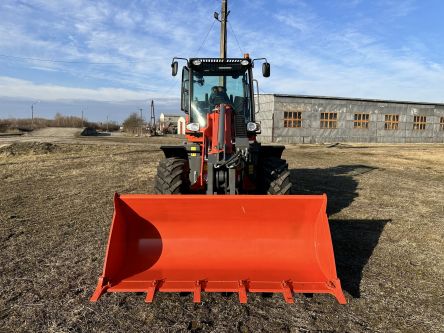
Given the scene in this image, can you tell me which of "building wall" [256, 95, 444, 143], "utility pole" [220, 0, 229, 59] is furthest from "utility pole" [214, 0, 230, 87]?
"building wall" [256, 95, 444, 143]

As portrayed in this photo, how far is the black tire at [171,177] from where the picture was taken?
17.5 feet

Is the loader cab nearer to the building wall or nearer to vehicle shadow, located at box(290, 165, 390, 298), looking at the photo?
vehicle shadow, located at box(290, 165, 390, 298)

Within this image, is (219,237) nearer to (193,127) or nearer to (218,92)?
(193,127)

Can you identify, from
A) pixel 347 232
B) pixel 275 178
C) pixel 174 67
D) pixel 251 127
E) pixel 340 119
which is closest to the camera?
pixel 347 232

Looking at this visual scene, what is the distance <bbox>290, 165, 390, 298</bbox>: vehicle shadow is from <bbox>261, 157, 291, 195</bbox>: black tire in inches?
39.2

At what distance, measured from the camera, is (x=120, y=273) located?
3.67m

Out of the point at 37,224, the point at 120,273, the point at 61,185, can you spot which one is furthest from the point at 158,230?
the point at 61,185

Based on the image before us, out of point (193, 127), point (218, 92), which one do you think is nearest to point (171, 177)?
point (193, 127)

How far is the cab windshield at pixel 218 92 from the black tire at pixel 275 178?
1.07 m

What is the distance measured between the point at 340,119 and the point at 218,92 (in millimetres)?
27306

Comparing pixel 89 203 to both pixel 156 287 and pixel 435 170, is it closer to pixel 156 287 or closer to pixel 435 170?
pixel 156 287

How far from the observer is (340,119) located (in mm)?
31656

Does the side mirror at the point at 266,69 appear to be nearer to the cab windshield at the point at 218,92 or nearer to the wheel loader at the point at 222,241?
the cab windshield at the point at 218,92

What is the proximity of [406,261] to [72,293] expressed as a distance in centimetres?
385
